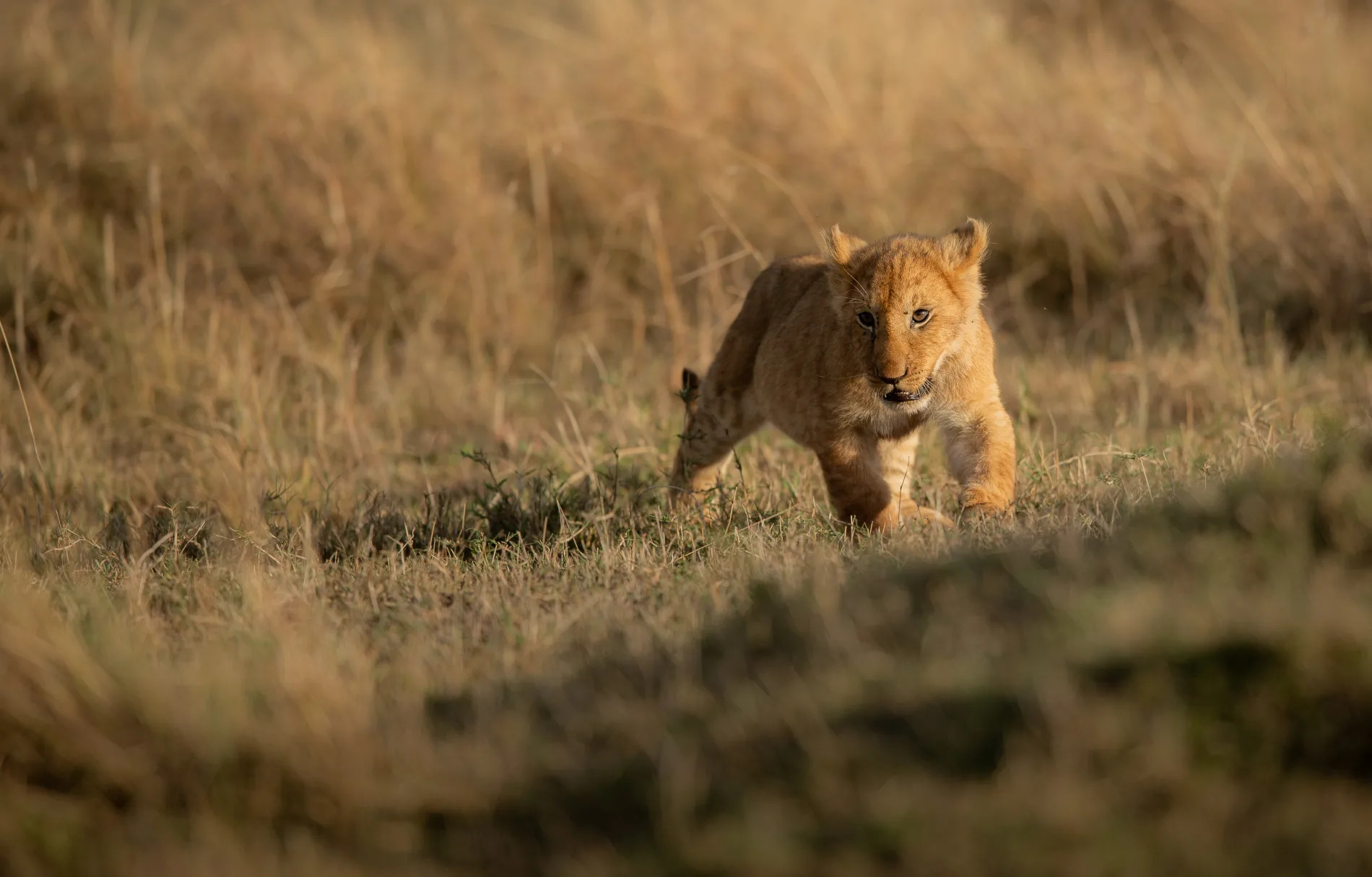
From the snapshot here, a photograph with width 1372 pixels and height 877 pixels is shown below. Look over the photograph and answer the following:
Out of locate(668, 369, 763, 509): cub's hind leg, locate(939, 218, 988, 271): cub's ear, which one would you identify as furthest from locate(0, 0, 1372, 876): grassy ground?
locate(939, 218, 988, 271): cub's ear

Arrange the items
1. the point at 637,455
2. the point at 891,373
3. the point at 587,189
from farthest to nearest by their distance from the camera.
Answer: the point at 587,189 → the point at 637,455 → the point at 891,373

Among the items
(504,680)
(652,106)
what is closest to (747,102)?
(652,106)

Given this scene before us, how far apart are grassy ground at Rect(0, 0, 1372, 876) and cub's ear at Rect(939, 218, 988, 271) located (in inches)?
34.4

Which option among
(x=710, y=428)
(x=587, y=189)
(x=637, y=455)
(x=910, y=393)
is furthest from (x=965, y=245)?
(x=587, y=189)

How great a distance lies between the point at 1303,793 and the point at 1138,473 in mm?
2635

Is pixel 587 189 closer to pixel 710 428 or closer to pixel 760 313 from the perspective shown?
pixel 760 313

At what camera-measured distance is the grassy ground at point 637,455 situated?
8.46 feet

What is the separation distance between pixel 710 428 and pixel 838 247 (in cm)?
110

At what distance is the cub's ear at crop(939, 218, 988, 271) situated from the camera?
16.4 feet

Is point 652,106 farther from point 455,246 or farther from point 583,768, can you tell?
point 583,768

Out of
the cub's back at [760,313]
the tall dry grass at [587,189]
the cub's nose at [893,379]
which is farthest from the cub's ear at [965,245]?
the tall dry grass at [587,189]

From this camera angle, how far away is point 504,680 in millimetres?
3229

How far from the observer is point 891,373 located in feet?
15.6

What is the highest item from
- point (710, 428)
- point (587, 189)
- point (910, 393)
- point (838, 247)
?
point (587, 189)
